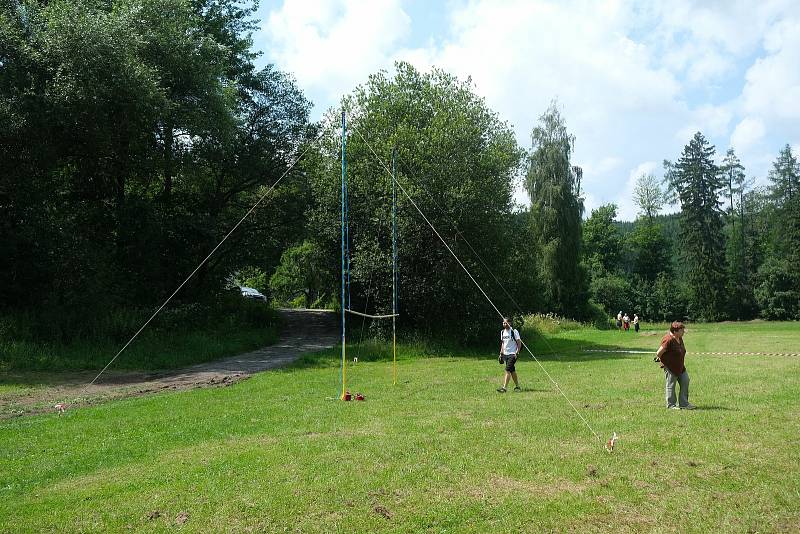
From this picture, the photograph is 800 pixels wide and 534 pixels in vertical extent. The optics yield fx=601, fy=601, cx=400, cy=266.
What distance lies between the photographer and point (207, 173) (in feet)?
103

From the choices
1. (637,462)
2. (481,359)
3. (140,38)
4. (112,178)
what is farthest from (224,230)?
(637,462)

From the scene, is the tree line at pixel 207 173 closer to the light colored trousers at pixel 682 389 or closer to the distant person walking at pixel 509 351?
the distant person walking at pixel 509 351

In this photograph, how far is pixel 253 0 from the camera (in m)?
35.9

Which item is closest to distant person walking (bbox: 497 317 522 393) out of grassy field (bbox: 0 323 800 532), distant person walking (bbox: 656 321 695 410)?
grassy field (bbox: 0 323 800 532)

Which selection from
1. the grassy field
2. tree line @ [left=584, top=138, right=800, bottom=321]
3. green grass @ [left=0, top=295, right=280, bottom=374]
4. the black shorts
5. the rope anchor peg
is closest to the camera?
the grassy field

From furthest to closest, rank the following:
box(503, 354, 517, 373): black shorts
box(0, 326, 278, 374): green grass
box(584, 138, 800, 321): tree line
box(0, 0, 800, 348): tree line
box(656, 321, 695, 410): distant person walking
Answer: box(584, 138, 800, 321): tree line
box(0, 0, 800, 348): tree line
box(0, 326, 278, 374): green grass
box(503, 354, 517, 373): black shorts
box(656, 321, 695, 410): distant person walking

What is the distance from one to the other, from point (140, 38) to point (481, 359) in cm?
1815

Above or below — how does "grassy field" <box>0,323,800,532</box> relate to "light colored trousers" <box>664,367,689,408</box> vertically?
below

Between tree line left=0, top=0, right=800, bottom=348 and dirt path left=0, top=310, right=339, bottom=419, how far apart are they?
16.2 feet

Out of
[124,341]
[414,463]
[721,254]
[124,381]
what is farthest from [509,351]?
[721,254]

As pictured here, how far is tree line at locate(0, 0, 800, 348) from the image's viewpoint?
71.1 feet

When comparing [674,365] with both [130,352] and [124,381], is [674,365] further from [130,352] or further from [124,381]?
[130,352]

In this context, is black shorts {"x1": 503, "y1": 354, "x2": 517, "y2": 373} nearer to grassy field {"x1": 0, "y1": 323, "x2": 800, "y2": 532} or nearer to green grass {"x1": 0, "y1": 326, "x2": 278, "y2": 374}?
grassy field {"x1": 0, "y1": 323, "x2": 800, "y2": 532}

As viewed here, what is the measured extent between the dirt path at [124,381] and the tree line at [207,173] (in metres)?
Answer: 4.94
